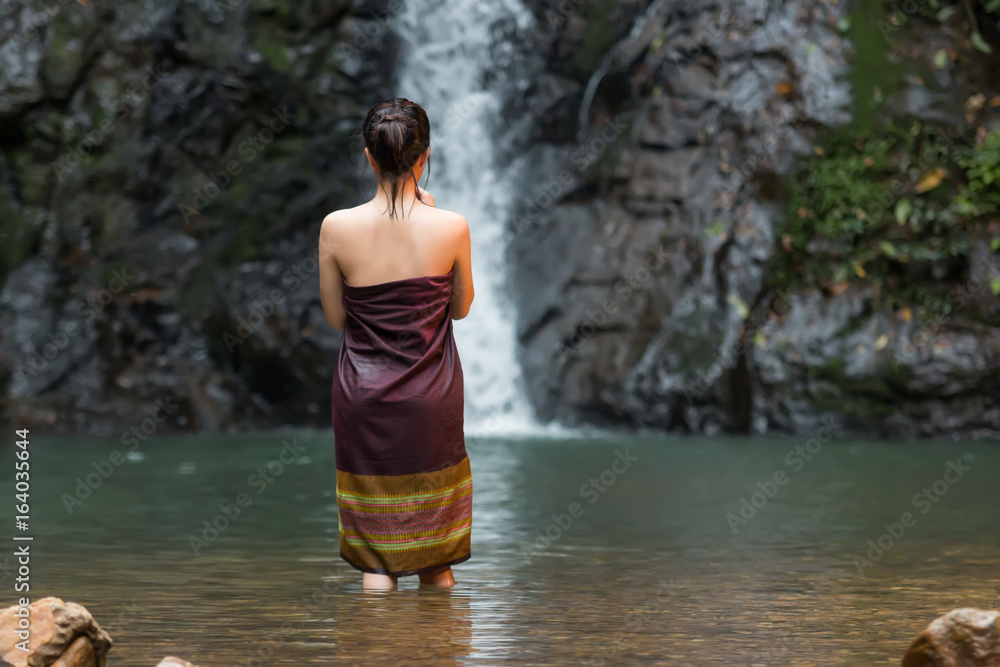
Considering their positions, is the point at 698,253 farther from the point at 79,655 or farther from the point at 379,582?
the point at 79,655

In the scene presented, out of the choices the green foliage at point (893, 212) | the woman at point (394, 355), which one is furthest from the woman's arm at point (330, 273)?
the green foliage at point (893, 212)

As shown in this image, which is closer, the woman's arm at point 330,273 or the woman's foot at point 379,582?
the woman's arm at point 330,273

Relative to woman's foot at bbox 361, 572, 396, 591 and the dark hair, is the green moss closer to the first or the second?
the dark hair

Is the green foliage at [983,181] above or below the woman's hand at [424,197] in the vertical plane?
below

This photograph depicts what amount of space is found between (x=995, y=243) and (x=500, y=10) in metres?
7.97

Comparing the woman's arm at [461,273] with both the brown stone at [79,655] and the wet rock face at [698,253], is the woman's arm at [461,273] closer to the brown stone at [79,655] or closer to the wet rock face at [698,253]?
the brown stone at [79,655]

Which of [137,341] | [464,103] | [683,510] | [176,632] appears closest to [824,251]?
[464,103]

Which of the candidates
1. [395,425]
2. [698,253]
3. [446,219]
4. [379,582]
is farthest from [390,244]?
[698,253]

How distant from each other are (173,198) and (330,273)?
41.8 feet

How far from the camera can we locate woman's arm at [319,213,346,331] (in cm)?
419

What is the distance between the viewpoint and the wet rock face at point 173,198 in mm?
15492

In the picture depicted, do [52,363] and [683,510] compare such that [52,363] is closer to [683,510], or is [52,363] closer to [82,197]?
[82,197]

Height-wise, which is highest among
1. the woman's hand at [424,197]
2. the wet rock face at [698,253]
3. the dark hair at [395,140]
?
the dark hair at [395,140]

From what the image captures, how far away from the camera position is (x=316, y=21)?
16531mm
